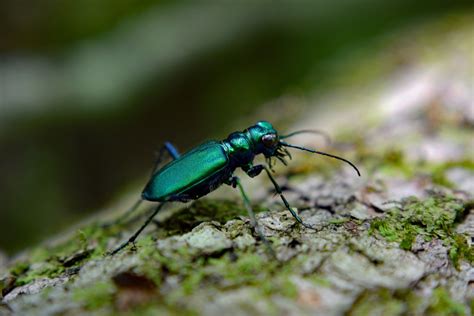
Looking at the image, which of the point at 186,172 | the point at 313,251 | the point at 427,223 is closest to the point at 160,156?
the point at 186,172

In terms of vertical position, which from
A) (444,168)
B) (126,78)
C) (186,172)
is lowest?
(444,168)

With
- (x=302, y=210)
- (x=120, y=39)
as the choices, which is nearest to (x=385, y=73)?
(x=302, y=210)

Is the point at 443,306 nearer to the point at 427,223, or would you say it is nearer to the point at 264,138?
the point at 427,223

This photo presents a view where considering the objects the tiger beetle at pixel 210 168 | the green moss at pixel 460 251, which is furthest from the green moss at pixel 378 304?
the tiger beetle at pixel 210 168

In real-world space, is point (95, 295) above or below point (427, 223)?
above

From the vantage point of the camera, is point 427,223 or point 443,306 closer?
point 443,306

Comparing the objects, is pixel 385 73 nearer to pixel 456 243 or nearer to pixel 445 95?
pixel 445 95
